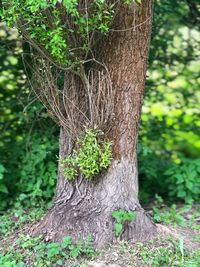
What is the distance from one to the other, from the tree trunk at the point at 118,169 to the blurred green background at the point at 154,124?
2.99 feet

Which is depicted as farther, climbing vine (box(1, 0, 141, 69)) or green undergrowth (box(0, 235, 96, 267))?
green undergrowth (box(0, 235, 96, 267))

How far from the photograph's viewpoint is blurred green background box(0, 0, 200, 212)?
199 inches

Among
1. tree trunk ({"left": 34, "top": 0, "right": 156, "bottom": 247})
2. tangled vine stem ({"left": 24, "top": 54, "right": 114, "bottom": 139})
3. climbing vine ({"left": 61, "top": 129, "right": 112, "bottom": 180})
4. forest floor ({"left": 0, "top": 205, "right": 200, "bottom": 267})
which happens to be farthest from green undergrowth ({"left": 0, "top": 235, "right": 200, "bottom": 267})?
tangled vine stem ({"left": 24, "top": 54, "right": 114, "bottom": 139})

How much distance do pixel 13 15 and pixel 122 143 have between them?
147 centimetres

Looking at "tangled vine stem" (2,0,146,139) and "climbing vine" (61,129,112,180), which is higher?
"tangled vine stem" (2,0,146,139)

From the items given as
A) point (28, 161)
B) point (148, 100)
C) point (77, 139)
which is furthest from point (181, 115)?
point (77, 139)

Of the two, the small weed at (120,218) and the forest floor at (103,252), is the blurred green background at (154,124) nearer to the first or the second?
the forest floor at (103,252)

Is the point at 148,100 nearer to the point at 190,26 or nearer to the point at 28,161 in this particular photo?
the point at 190,26

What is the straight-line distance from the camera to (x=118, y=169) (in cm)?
396

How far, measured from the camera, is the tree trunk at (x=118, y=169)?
382 cm

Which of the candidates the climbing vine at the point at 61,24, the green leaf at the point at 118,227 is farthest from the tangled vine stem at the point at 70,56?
the green leaf at the point at 118,227

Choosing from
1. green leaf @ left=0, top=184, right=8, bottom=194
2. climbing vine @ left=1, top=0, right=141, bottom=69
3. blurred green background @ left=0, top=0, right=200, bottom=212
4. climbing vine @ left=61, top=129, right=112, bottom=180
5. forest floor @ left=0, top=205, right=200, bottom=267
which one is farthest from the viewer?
blurred green background @ left=0, top=0, right=200, bottom=212

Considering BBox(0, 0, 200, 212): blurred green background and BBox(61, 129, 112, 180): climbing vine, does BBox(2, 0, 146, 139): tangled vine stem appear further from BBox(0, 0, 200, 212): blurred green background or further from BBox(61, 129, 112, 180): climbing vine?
BBox(0, 0, 200, 212): blurred green background

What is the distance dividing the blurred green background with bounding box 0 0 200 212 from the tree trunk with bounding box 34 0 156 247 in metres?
0.91
